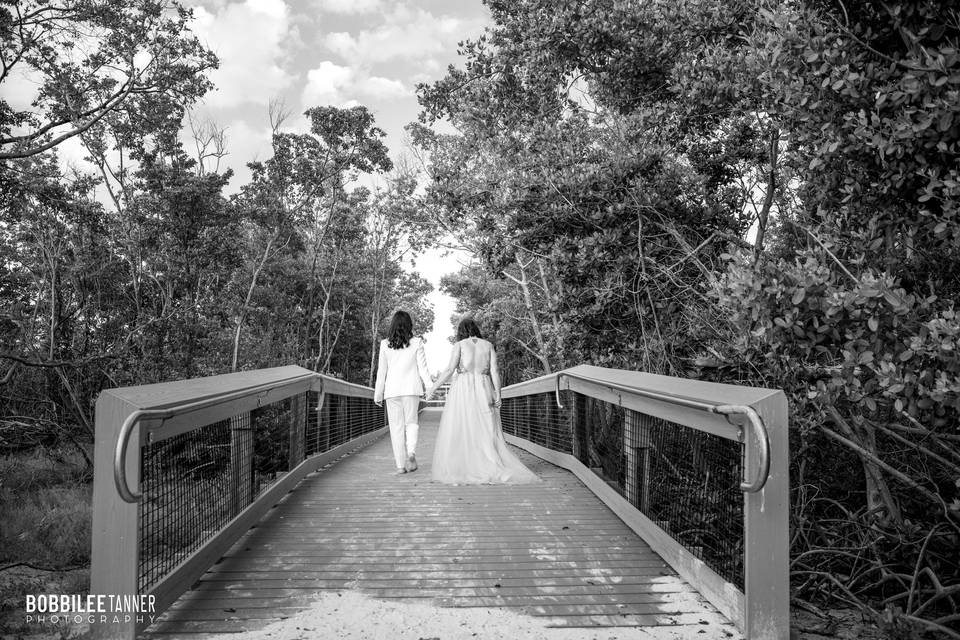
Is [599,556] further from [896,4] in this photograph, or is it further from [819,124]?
[896,4]

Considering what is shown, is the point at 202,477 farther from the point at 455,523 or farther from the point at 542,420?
the point at 542,420

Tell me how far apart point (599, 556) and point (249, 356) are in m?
18.9

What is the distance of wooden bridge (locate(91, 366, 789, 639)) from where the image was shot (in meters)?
2.67

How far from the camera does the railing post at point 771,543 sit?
8.73ft

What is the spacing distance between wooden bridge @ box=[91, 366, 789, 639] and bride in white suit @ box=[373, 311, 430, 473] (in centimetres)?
71

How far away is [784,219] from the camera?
19.2 ft

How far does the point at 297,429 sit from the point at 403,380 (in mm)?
1237

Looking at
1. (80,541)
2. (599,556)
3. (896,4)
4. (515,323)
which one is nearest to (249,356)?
(515,323)

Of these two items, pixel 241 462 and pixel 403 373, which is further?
pixel 403 373

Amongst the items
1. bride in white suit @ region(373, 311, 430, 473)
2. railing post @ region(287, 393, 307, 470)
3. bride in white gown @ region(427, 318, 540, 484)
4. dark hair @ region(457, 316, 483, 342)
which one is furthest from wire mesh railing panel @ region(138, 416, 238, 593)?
dark hair @ region(457, 316, 483, 342)

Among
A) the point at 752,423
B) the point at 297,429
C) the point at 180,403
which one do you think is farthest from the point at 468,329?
the point at 752,423

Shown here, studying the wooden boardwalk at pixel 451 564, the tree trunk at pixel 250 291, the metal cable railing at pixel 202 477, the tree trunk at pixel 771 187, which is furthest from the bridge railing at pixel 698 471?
the tree trunk at pixel 250 291

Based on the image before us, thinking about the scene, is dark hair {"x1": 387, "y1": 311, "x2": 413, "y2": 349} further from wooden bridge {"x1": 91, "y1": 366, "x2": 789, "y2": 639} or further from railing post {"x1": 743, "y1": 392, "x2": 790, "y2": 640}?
railing post {"x1": 743, "y1": 392, "x2": 790, "y2": 640}

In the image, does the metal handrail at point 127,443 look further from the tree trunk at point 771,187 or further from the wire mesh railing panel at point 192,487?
the tree trunk at point 771,187
